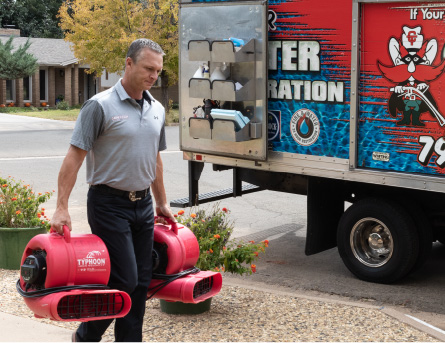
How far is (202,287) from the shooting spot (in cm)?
493

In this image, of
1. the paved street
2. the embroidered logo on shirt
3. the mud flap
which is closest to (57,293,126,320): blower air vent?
the embroidered logo on shirt

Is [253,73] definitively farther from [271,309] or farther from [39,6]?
[39,6]

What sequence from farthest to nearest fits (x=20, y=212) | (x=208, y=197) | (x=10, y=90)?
1. (x=10, y=90)
2. (x=208, y=197)
3. (x=20, y=212)

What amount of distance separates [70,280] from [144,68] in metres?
1.23

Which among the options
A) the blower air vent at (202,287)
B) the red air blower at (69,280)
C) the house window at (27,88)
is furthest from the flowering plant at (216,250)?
the house window at (27,88)

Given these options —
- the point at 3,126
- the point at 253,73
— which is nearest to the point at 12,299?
the point at 253,73

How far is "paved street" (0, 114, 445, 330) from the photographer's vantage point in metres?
7.08

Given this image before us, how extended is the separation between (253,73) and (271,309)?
8.41ft

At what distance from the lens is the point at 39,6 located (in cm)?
6262

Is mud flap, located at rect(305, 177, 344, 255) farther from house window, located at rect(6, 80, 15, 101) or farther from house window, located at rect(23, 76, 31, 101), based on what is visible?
house window, located at rect(23, 76, 31, 101)

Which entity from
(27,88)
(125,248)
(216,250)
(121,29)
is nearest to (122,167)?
(125,248)

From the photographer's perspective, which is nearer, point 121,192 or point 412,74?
point 121,192

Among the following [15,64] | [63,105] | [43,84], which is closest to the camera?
[15,64]

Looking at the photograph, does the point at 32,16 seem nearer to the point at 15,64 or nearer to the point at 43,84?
the point at 43,84
